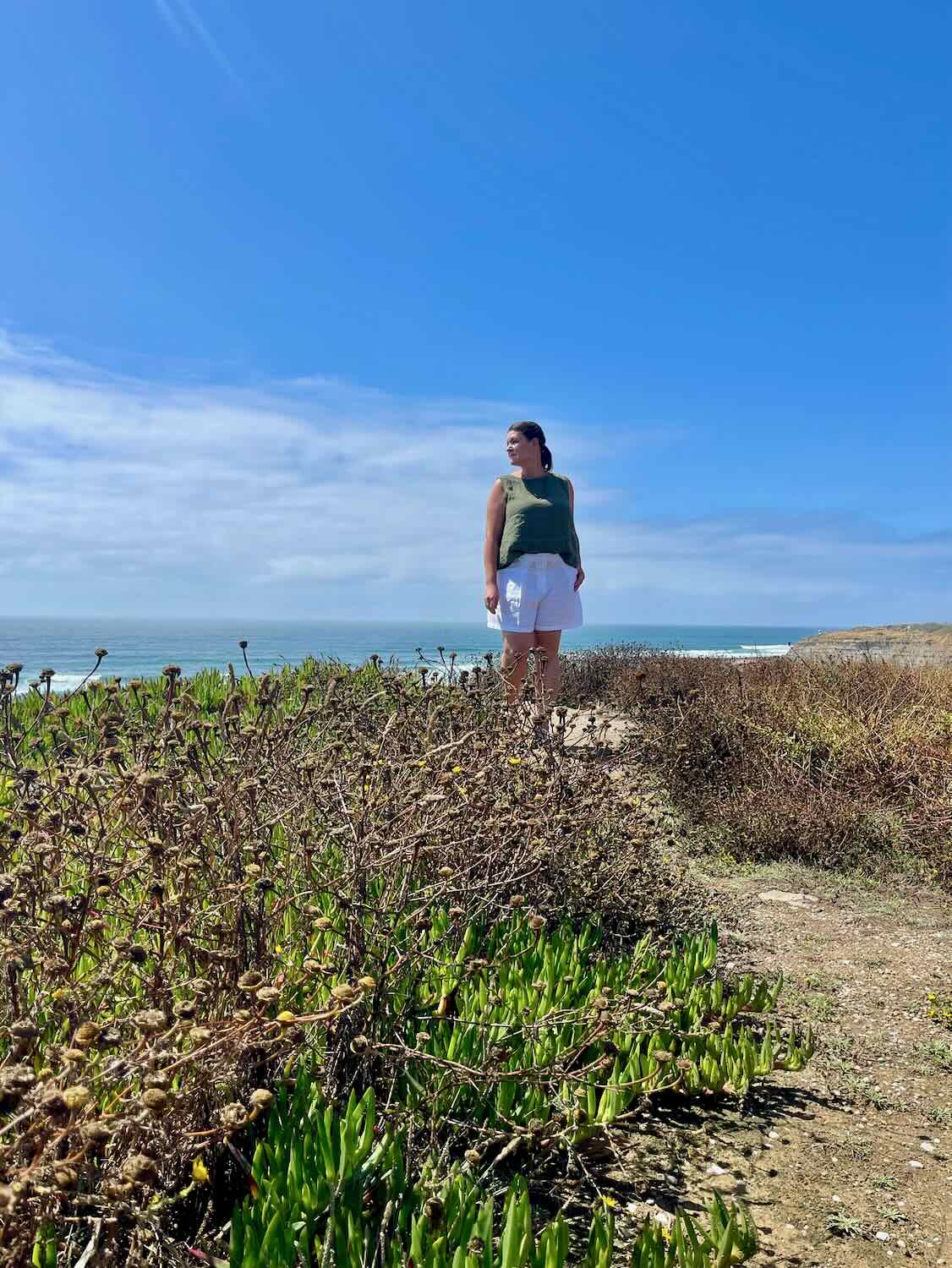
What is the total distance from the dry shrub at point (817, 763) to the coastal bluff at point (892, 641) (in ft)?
26.0

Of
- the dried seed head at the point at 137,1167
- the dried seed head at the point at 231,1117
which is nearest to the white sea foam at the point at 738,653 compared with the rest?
the dried seed head at the point at 231,1117

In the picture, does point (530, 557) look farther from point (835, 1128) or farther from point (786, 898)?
point (835, 1128)

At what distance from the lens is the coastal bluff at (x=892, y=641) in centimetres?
1738

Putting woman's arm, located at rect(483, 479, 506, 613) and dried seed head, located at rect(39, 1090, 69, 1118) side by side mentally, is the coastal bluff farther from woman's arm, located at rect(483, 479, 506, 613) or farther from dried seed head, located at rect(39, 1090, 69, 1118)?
dried seed head, located at rect(39, 1090, 69, 1118)

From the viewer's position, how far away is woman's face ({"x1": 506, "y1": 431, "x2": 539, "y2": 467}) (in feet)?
22.1

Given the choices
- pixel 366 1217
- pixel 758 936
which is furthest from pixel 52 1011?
pixel 758 936

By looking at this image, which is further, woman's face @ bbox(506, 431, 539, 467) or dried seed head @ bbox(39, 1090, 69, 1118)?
woman's face @ bbox(506, 431, 539, 467)

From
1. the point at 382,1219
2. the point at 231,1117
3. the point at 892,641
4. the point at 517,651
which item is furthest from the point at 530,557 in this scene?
the point at 892,641

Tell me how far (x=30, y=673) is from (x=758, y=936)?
21.1 metres

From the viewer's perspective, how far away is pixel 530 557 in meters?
6.59

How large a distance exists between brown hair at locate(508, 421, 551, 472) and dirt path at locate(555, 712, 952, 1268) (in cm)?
312

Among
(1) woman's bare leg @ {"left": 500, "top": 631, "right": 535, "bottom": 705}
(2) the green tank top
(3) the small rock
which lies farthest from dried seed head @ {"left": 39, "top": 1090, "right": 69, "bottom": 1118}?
(2) the green tank top

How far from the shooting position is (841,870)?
5500 millimetres

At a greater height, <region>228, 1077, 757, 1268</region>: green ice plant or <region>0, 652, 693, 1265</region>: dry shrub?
<region>0, 652, 693, 1265</region>: dry shrub
